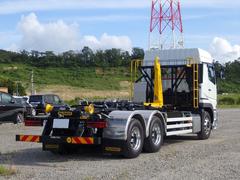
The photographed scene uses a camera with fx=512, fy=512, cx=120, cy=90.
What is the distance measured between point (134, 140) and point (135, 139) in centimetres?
4

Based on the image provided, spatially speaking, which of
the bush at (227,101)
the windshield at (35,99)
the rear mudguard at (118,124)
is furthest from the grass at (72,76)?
the rear mudguard at (118,124)

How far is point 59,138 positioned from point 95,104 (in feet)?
5.45

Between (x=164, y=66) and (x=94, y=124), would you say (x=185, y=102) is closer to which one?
(x=164, y=66)

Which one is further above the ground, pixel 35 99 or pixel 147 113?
pixel 35 99

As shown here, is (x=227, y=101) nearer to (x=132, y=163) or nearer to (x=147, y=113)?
(x=147, y=113)

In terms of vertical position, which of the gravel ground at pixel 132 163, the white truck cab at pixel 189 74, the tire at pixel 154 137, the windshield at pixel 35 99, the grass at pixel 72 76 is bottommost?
the gravel ground at pixel 132 163

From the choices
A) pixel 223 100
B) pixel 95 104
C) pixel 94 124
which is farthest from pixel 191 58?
pixel 223 100

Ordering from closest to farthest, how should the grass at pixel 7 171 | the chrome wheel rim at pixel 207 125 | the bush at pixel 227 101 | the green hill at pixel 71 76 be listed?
the grass at pixel 7 171
the chrome wheel rim at pixel 207 125
the bush at pixel 227 101
the green hill at pixel 71 76

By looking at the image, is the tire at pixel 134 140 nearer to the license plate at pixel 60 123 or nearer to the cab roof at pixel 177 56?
the license plate at pixel 60 123

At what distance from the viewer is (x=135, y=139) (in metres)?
12.1

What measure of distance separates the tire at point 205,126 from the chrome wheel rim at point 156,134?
3.52 metres

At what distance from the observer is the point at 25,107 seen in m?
24.5

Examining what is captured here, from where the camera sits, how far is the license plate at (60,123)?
1179 centimetres

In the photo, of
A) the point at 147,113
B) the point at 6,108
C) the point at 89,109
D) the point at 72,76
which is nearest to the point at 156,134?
the point at 147,113
